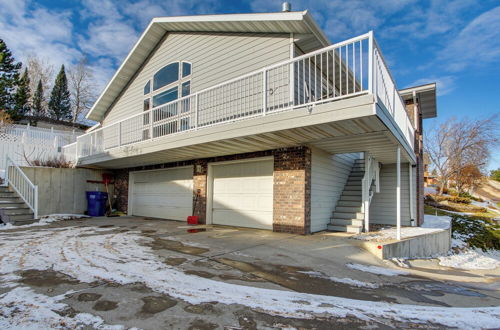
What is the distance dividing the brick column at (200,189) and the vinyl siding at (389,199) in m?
6.52

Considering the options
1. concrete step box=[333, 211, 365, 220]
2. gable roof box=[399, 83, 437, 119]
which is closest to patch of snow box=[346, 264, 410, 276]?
concrete step box=[333, 211, 365, 220]

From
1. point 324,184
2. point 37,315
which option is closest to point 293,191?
point 324,184

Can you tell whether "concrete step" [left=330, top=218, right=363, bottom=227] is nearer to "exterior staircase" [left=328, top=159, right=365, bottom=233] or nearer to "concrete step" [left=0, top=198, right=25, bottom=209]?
"exterior staircase" [left=328, top=159, right=365, bottom=233]

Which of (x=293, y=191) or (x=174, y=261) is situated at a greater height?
(x=293, y=191)

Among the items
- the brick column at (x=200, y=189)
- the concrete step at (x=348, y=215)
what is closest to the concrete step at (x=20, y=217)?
the brick column at (x=200, y=189)

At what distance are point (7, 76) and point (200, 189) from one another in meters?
27.4

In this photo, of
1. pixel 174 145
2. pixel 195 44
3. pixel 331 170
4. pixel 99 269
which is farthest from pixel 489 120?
pixel 99 269

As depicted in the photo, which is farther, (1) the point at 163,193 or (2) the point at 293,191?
(1) the point at 163,193

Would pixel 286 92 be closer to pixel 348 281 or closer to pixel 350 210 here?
pixel 350 210

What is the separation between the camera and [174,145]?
27.0 ft

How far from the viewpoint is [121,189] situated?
13383 millimetres

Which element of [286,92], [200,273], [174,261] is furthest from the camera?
[286,92]

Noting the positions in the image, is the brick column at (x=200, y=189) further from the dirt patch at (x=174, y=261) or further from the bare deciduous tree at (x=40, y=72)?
the bare deciduous tree at (x=40, y=72)

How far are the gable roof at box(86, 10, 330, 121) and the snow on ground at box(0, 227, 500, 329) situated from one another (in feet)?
21.7
